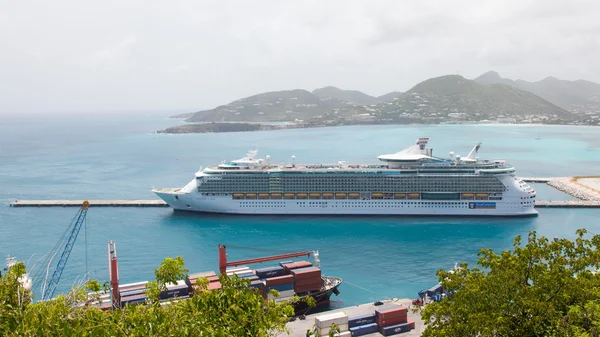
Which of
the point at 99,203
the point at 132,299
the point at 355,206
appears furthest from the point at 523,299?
the point at 99,203

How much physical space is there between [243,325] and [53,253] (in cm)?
3048

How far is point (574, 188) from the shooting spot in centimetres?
5991

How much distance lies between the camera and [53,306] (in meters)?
10.6

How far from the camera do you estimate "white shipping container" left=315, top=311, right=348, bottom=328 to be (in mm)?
23062

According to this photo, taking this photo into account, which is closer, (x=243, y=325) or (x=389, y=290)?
(x=243, y=325)

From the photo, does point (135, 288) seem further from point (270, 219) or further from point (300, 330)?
point (270, 219)

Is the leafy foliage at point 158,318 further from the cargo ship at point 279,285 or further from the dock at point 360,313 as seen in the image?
the cargo ship at point 279,285

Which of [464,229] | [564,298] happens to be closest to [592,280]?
[564,298]

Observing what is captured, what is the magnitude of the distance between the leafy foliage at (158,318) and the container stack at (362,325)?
13.5m

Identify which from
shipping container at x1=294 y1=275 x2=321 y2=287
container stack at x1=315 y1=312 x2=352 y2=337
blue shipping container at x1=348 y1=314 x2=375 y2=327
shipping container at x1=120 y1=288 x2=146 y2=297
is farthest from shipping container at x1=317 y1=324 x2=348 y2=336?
shipping container at x1=120 y1=288 x2=146 y2=297

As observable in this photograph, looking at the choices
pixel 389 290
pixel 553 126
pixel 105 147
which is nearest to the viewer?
pixel 389 290

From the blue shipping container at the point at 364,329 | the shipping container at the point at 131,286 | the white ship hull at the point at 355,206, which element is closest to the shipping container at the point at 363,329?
the blue shipping container at the point at 364,329

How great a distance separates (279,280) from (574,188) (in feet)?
152

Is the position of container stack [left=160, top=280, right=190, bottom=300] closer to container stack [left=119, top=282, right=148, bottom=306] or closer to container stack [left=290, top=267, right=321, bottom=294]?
container stack [left=119, top=282, right=148, bottom=306]
